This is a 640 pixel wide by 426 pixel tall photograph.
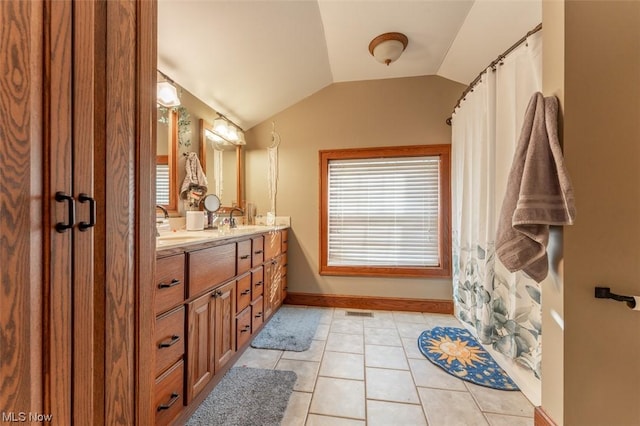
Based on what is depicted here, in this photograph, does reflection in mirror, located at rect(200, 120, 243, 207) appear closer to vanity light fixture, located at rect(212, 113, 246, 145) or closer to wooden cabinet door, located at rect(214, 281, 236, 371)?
vanity light fixture, located at rect(212, 113, 246, 145)

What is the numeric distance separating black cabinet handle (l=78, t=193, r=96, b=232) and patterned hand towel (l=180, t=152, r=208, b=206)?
1631 mm

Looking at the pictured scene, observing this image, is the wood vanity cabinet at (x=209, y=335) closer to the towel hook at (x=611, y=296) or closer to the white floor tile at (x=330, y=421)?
the white floor tile at (x=330, y=421)

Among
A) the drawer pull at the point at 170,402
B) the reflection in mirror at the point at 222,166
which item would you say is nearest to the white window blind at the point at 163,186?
the reflection in mirror at the point at 222,166

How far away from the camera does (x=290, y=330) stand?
2.34 m

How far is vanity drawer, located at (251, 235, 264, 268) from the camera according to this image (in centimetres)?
207

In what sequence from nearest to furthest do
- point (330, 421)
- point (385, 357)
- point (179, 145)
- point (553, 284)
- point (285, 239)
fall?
1. point (553, 284)
2. point (330, 421)
3. point (385, 357)
4. point (179, 145)
5. point (285, 239)

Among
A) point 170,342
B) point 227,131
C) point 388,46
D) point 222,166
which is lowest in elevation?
point 170,342

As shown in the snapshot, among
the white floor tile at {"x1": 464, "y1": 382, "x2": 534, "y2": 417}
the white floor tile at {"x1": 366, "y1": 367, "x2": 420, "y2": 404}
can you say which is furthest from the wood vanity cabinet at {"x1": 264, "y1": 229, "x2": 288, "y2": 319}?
the white floor tile at {"x1": 464, "y1": 382, "x2": 534, "y2": 417}

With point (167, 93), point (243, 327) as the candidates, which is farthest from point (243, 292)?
point (167, 93)

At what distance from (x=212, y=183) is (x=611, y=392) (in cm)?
284

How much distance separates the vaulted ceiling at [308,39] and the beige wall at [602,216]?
93 centimetres

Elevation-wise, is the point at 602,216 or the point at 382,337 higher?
the point at 602,216

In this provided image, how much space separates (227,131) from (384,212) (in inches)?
74.7
